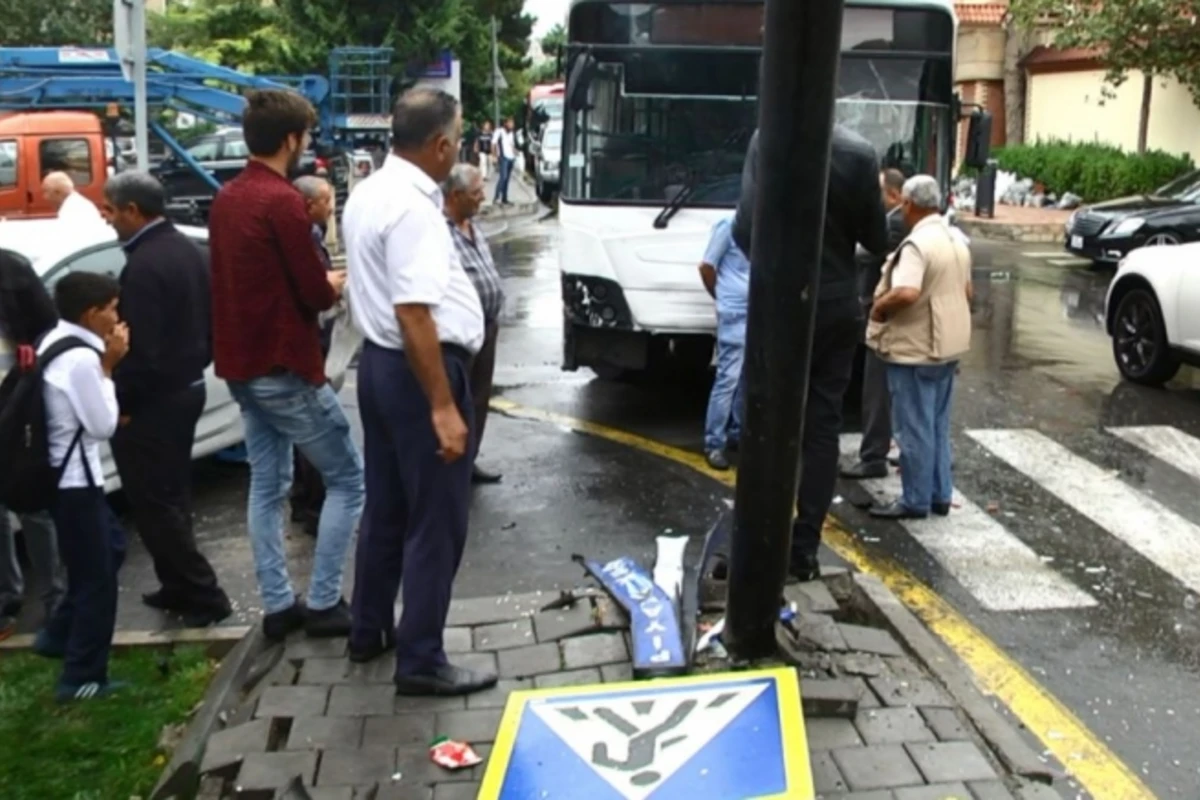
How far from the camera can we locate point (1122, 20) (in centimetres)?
2097

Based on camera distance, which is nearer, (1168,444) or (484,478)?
(484,478)

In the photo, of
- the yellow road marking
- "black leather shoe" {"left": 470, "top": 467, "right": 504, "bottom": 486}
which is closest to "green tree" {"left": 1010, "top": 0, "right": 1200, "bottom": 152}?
"black leather shoe" {"left": 470, "top": 467, "right": 504, "bottom": 486}

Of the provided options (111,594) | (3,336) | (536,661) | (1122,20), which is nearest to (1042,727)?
(536,661)

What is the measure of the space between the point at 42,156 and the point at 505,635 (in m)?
13.7

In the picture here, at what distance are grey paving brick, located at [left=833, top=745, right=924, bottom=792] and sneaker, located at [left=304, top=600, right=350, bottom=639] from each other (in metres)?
1.80

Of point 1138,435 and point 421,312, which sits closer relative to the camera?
point 421,312

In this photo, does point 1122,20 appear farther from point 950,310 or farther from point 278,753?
point 278,753

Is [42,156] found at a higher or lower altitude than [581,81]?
lower

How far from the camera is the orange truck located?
628 inches

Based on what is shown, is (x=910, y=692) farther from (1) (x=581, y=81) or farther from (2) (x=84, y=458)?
(1) (x=581, y=81)

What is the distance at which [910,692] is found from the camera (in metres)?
4.18

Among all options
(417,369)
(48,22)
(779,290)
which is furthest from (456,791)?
(48,22)

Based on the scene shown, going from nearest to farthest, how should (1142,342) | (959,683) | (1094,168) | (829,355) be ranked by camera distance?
(959,683), (829,355), (1142,342), (1094,168)

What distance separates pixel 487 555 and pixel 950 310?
2.51 meters
